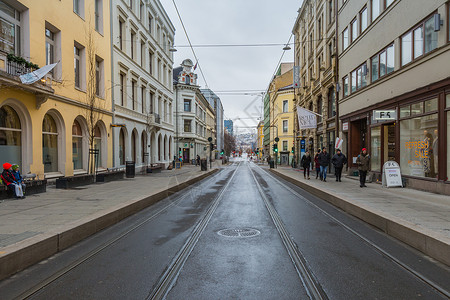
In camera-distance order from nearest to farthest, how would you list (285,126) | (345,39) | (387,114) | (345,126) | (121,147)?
(387,114), (345,126), (345,39), (121,147), (285,126)

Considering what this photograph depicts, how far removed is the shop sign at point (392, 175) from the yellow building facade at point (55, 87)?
13.2 m

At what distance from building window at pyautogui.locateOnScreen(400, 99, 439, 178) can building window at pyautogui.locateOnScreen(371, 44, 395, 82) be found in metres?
2.46

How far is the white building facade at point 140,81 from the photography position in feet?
70.9

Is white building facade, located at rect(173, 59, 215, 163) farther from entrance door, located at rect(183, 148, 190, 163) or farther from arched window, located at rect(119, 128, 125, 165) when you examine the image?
arched window, located at rect(119, 128, 125, 165)

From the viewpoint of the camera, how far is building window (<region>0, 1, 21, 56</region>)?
1149 cm

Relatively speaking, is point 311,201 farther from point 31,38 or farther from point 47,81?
point 31,38

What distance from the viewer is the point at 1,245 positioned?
15.3 feet

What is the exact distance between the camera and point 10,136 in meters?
11.9

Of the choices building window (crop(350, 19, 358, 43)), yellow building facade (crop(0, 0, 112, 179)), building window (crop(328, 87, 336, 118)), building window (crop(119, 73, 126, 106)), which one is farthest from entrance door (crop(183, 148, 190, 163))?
building window (crop(350, 19, 358, 43))

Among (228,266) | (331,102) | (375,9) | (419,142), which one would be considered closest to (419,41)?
(419,142)

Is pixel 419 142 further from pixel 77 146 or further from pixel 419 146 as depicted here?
pixel 77 146

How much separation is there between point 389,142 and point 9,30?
1664 centimetres

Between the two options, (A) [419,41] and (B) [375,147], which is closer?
(A) [419,41]

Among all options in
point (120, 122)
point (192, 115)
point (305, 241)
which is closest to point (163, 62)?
point (120, 122)
